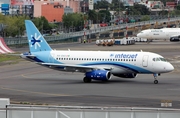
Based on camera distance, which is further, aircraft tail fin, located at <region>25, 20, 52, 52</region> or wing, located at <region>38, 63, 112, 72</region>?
aircraft tail fin, located at <region>25, 20, 52, 52</region>

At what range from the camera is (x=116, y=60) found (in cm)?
5547

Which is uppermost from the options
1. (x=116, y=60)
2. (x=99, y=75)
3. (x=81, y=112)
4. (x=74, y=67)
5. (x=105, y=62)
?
(x=81, y=112)

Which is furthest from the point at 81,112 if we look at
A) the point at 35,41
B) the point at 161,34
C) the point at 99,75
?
the point at 161,34

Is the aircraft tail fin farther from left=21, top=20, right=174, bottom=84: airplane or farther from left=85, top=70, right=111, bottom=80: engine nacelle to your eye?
left=85, top=70, right=111, bottom=80: engine nacelle

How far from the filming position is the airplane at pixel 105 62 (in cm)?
5416

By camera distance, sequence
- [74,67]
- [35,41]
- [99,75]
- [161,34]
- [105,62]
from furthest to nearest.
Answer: [161,34]
[35,41]
[74,67]
[105,62]
[99,75]

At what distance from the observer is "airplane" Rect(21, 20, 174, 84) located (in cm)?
5416

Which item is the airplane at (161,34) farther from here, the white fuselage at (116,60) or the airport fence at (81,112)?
the airport fence at (81,112)

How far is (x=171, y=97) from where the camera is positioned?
43500 millimetres

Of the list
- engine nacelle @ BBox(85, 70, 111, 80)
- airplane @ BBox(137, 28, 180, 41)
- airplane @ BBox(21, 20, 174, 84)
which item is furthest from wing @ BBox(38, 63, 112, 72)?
airplane @ BBox(137, 28, 180, 41)

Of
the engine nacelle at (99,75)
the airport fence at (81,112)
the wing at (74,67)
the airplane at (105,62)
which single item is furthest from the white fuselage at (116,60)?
the airport fence at (81,112)

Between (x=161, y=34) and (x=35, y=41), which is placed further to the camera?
(x=161, y=34)

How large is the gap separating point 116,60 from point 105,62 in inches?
47.1

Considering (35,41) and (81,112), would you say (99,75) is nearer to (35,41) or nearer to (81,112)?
(35,41)
